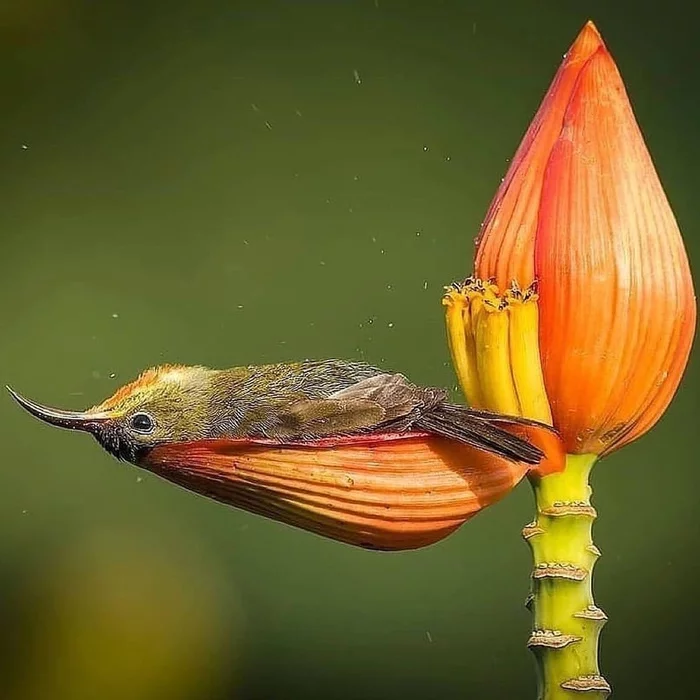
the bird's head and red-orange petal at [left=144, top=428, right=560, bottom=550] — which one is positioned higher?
the bird's head

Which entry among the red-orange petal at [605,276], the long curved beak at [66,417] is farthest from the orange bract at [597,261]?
the long curved beak at [66,417]

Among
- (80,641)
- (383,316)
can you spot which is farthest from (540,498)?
(80,641)

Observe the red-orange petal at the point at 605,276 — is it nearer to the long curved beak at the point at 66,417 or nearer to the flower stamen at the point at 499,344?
the flower stamen at the point at 499,344

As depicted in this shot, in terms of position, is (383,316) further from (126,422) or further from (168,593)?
(126,422)

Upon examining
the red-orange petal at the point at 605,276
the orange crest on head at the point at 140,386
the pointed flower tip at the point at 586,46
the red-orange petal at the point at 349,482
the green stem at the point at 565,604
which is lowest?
the green stem at the point at 565,604

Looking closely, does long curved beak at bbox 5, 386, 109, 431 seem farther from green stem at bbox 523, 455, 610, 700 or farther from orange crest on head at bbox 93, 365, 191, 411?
green stem at bbox 523, 455, 610, 700

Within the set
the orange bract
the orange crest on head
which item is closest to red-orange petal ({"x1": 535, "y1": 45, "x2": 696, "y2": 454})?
the orange bract

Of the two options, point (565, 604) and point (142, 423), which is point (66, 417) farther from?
point (565, 604)

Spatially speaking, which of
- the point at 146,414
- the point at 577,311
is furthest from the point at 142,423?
the point at 577,311
